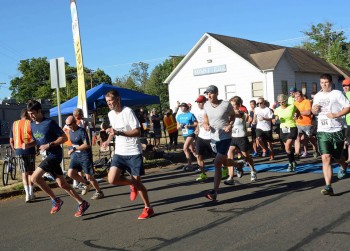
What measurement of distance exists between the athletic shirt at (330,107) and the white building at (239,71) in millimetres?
24785

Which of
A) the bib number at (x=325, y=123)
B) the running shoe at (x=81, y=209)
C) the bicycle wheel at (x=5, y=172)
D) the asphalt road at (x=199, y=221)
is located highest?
the bib number at (x=325, y=123)

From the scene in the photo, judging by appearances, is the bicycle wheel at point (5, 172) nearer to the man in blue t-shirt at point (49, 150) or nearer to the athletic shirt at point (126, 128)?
the man in blue t-shirt at point (49, 150)

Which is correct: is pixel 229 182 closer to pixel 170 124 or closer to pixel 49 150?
pixel 49 150

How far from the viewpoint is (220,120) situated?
7445mm

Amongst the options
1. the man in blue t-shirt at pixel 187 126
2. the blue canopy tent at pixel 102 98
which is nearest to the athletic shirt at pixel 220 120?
the man in blue t-shirt at pixel 187 126

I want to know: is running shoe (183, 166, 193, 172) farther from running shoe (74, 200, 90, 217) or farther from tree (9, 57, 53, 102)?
tree (9, 57, 53, 102)

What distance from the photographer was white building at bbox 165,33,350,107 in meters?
32.4

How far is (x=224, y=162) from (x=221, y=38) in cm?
2888

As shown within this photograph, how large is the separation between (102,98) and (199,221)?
29.2 ft

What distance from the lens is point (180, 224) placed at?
234 inches

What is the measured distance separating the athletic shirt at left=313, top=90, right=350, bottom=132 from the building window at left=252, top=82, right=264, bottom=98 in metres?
25.4

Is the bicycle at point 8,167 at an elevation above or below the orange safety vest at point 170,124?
below

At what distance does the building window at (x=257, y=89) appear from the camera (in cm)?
3231

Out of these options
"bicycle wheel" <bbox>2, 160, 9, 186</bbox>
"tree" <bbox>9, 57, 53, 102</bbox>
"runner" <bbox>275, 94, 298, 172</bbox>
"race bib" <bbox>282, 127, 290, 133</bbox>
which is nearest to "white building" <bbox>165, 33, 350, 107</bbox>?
"runner" <bbox>275, 94, 298, 172</bbox>
